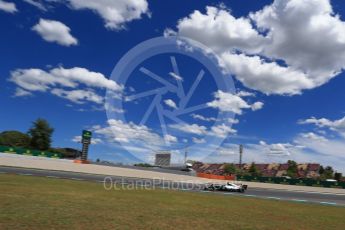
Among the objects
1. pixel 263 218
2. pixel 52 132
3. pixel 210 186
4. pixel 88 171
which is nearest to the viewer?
pixel 263 218

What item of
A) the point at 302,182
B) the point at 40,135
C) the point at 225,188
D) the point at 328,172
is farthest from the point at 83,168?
the point at 328,172

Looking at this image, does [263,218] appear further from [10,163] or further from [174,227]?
[10,163]

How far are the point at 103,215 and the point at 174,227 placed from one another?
283 cm

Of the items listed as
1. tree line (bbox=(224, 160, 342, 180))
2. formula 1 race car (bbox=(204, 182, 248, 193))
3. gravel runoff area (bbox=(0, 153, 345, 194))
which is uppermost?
tree line (bbox=(224, 160, 342, 180))

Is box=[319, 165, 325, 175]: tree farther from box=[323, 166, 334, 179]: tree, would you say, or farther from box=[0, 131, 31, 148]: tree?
box=[0, 131, 31, 148]: tree

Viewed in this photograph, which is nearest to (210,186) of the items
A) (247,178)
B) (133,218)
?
(133,218)

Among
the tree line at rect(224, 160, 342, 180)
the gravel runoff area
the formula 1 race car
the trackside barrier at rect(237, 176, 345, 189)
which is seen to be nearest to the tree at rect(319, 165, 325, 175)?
the tree line at rect(224, 160, 342, 180)

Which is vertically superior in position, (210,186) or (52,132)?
(52,132)

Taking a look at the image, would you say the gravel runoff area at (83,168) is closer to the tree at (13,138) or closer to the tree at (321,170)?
the tree at (13,138)

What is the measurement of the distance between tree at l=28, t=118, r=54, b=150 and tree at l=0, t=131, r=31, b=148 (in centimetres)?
1370

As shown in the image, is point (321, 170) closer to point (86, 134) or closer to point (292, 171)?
point (292, 171)

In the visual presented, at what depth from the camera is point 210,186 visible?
4056cm

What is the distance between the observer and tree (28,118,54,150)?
106 m

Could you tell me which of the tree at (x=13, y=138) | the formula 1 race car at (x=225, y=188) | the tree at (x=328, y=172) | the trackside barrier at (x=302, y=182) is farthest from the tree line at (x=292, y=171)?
the formula 1 race car at (x=225, y=188)
